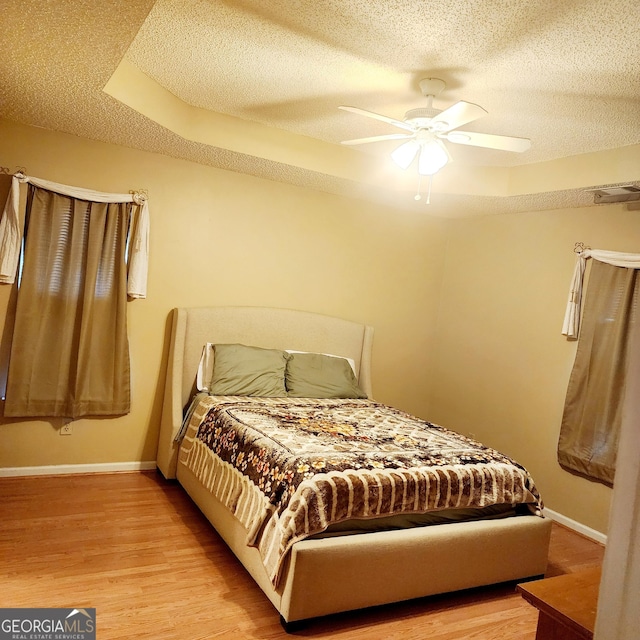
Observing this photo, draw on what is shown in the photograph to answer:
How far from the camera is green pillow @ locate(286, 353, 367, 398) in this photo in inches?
164

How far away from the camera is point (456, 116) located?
8.59 feet

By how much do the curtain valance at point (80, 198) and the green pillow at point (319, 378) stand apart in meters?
1.25

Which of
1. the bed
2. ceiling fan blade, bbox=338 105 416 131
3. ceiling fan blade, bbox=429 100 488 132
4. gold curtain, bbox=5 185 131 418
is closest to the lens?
the bed

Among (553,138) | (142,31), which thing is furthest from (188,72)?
(553,138)

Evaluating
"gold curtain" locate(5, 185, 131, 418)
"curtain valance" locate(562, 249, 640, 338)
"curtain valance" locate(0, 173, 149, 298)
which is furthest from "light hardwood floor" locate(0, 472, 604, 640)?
"curtain valance" locate(562, 249, 640, 338)

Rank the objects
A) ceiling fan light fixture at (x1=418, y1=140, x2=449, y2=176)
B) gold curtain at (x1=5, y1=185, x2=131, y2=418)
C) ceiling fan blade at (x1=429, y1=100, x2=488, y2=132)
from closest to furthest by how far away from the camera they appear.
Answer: ceiling fan blade at (x1=429, y1=100, x2=488, y2=132) < ceiling fan light fixture at (x1=418, y1=140, x2=449, y2=176) < gold curtain at (x1=5, y1=185, x2=131, y2=418)

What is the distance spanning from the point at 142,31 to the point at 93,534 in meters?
2.58

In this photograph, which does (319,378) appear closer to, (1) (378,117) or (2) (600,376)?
(2) (600,376)

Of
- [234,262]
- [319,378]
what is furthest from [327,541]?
[234,262]

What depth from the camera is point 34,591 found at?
2.38 meters

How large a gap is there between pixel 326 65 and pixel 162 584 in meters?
2.63

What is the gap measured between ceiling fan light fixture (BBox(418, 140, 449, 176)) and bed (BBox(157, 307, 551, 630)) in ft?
5.12

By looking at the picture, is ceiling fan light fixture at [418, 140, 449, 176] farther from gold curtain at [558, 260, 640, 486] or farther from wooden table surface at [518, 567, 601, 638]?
wooden table surface at [518, 567, 601, 638]

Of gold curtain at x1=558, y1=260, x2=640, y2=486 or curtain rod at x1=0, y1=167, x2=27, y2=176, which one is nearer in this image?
curtain rod at x1=0, y1=167, x2=27, y2=176
